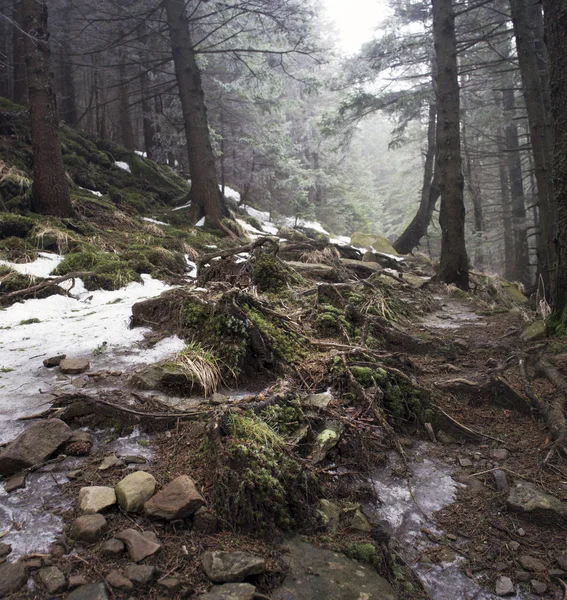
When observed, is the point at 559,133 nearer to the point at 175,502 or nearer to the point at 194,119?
the point at 175,502

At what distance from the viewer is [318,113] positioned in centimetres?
2986

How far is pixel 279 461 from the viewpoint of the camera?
213cm

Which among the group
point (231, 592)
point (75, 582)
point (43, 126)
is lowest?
point (231, 592)

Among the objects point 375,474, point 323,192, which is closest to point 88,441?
point 375,474

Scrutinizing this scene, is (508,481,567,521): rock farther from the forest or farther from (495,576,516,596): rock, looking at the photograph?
(495,576,516,596): rock

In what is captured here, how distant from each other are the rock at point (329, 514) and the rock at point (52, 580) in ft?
3.79

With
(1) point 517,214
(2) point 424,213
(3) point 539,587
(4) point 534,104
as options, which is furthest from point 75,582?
(1) point 517,214

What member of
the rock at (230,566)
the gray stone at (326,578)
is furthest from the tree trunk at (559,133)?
the rock at (230,566)

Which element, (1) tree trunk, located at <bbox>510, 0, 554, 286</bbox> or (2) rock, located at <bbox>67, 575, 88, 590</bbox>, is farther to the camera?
(1) tree trunk, located at <bbox>510, 0, 554, 286</bbox>

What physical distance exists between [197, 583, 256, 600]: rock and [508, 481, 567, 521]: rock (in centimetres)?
164

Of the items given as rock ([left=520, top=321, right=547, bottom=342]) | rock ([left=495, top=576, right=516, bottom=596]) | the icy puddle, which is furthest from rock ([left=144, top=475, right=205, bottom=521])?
rock ([left=520, top=321, right=547, bottom=342])

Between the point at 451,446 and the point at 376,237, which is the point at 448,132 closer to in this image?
the point at 451,446

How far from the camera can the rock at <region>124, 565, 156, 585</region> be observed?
1.45 meters

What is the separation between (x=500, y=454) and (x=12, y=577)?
9.25ft
